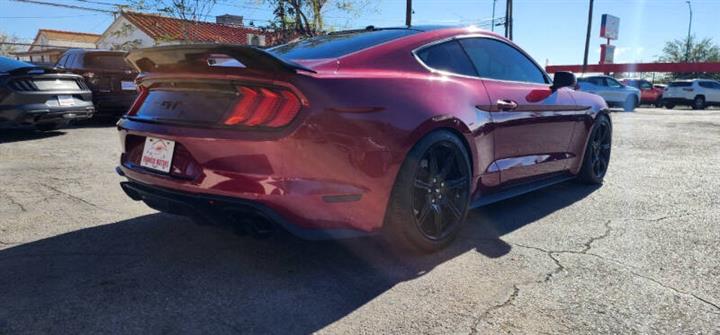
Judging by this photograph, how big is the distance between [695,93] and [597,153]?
86.1ft

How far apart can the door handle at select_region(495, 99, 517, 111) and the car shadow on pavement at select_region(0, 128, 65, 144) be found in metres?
6.97

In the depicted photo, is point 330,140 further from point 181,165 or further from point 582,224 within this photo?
point 582,224

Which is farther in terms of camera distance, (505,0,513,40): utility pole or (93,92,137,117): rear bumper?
(505,0,513,40): utility pole

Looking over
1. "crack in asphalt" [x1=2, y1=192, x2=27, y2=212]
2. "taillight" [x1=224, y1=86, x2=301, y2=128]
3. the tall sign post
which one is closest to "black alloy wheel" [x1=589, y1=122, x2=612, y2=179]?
"taillight" [x1=224, y1=86, x2=301, y2=128]

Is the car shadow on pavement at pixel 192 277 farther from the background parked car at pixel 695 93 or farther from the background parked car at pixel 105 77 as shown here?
the background parked car at pixel 695 93

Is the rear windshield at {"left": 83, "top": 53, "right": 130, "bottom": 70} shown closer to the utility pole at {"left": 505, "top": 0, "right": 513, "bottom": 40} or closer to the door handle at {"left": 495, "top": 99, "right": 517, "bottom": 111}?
the door handle at {"left": 495, "top": 99, "right": 517, "bottom": 111}

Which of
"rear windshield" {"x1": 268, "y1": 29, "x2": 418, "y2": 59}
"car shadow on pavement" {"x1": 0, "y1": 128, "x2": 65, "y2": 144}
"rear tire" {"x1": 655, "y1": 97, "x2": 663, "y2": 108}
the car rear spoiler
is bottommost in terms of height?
"rear tire" {"x1": 655, "y1": 97, "x2": 663, "y2": 108}

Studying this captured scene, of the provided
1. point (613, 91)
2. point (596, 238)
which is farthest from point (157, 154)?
point (613, 91)

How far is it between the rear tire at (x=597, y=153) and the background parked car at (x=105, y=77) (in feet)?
25.8

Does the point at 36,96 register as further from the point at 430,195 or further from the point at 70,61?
the point at 430,195

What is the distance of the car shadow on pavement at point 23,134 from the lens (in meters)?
7.79

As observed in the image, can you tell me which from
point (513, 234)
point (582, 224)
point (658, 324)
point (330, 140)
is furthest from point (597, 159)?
point (330, 140)

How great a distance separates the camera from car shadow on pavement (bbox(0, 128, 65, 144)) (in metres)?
7.79

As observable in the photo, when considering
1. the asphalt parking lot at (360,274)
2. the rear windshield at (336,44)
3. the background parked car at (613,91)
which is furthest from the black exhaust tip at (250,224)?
the background parked car at (613,91)
